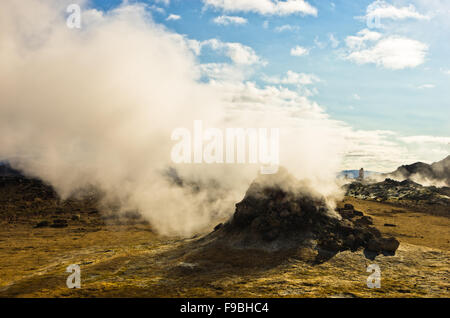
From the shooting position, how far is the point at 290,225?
25.4 metres

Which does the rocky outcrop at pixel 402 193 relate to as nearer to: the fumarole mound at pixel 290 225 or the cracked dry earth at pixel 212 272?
the cracked dry earth at pixel 212 272

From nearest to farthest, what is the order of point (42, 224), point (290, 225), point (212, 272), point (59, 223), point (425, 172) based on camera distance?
point (212, 272), point (290, 225), point (42, 224), point (59, 223), point (425, 172)

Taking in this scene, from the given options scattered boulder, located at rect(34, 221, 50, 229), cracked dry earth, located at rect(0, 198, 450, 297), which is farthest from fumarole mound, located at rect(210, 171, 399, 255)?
scattered boulder, located at rect(34, 221, 50, 229)

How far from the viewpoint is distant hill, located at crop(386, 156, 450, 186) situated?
364 ft

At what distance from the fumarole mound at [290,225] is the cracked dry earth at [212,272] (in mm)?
1220

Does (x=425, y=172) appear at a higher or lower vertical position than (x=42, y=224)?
higher

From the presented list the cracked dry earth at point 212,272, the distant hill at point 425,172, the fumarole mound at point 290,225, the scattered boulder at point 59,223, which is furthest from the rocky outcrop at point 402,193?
the scattered boulder at point 59,223

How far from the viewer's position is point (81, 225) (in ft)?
164

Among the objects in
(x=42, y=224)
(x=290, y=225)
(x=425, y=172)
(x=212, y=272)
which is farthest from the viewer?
(x=425, y=172)

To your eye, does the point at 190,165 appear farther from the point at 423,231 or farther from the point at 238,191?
the point at 423,231

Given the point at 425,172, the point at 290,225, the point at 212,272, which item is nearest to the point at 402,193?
the point at 425,172

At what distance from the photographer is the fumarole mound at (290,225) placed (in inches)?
920

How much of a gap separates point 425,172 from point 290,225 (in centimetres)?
12014

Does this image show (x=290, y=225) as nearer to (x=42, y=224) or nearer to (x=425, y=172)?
(x=42, y=224)
